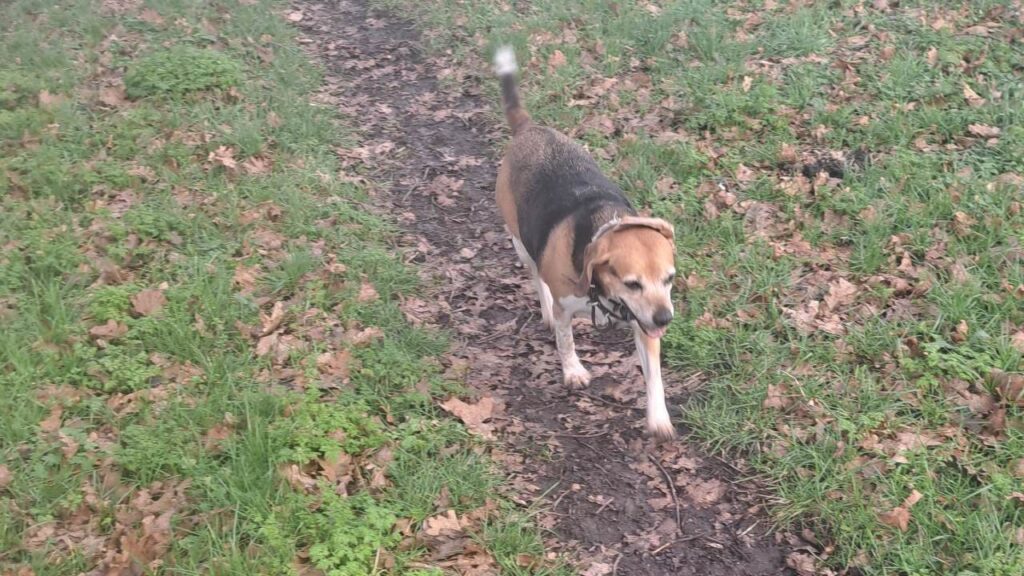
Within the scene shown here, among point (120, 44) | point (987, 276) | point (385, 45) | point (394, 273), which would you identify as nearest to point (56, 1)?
point (120, 44)

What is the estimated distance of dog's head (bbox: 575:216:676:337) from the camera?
13.0 ft

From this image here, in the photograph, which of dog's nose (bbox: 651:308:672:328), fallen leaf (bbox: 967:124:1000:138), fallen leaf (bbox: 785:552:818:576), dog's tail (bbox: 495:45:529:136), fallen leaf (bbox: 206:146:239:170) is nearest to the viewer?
fallen leaf (bbox: 785:552:818:576)

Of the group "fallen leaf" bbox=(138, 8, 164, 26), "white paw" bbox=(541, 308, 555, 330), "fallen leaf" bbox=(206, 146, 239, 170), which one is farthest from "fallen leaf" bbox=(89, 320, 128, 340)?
"fallen leaf" bbox=(138, 8, 164, 26)

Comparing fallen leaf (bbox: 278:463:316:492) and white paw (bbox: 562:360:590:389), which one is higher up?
fallen leaf (bbox: 278:463:316:492)

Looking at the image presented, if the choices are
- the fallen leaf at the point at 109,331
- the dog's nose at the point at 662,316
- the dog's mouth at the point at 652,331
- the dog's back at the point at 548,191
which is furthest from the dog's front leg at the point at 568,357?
the fallen leaf at the point at 109,331

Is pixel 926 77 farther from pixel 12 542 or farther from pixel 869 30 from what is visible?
pixel 12 542

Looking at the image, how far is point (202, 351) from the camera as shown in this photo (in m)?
4.77

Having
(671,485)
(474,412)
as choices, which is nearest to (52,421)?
(474,412)

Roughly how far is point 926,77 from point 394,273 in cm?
500

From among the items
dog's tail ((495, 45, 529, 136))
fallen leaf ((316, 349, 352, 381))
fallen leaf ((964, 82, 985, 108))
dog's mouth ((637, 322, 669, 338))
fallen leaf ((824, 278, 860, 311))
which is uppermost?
dog's tail ((495, 45, 529, 136))

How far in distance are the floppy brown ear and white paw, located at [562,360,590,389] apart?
0.78 m

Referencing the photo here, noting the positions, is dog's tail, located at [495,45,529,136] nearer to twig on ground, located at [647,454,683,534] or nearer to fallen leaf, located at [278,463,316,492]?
twig on ground, located at [647,454,683,534]

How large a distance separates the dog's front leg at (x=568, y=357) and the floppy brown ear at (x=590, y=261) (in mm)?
546

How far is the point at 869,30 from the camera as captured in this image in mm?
7672
